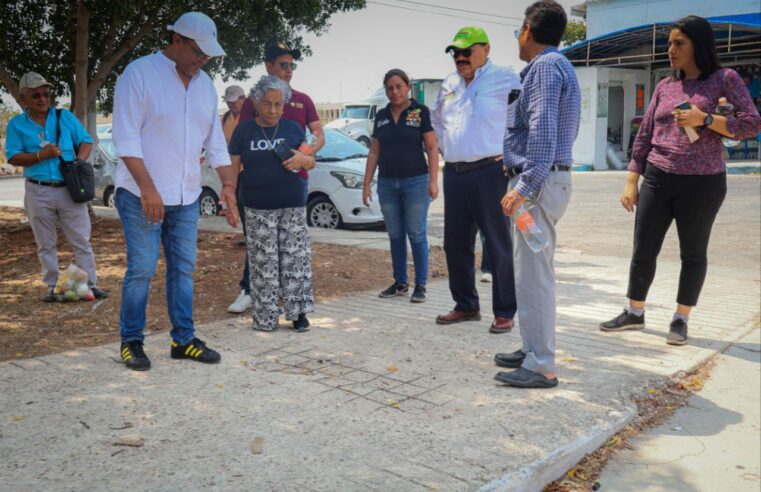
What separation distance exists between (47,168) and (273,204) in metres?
2.42

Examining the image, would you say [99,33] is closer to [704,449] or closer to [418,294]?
[418,294]

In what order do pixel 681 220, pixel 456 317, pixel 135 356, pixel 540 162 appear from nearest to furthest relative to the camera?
pixel 540 162
pixel 135 356
pixel 681 220
pixel 456 317

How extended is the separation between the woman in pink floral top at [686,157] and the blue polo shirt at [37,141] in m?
4.80

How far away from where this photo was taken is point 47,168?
6.53m

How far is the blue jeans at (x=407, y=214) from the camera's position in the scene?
21.7 feet

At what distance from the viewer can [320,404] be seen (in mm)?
3957

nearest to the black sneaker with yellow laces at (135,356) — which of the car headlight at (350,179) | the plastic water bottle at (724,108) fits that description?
the plastic water bottle at (724,108)

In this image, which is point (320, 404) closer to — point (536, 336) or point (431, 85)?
point (536, 336)

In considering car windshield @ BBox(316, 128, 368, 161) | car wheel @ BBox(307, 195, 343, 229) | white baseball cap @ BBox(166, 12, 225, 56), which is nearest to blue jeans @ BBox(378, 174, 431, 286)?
white baseball cap @ BBox(166, 12, 225, 56)

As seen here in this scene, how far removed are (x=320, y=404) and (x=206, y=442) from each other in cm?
71

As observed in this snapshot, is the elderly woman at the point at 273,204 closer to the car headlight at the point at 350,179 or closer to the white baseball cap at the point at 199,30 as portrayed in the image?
the white baseball cap at the point at 199,30

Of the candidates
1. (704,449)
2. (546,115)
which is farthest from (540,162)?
(704,449)

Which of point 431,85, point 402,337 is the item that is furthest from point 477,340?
point 431,85

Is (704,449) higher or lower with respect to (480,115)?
lower
